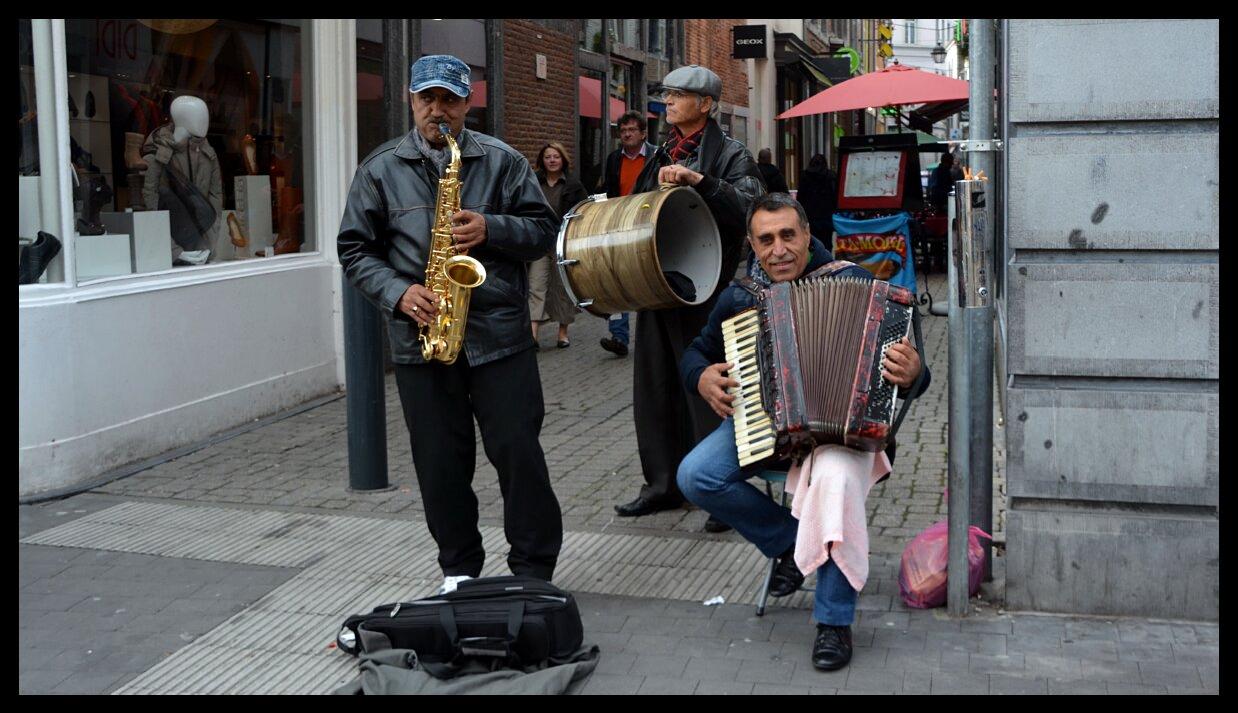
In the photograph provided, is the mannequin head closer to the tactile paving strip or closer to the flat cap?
the tactile paving strip

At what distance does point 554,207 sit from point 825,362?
7.15 m

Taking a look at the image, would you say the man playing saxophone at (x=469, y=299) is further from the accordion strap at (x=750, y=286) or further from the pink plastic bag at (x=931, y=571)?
the pink plastic bag at (x=931, y=571)

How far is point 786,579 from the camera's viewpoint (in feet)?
16.1

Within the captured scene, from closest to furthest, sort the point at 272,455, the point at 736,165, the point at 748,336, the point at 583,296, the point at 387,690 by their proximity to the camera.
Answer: the point at 387,690
the point at 748,336
the point at 583,296
the point at 736,165
the point at 272,455

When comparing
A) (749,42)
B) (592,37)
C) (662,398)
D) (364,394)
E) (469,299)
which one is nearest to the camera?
(469,299)

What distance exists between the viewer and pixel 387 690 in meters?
4.09

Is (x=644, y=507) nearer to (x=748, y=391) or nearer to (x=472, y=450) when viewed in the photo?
(x=472, y=450)

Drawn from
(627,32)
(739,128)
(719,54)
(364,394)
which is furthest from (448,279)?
(739,128)

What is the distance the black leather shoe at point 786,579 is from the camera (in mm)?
4887

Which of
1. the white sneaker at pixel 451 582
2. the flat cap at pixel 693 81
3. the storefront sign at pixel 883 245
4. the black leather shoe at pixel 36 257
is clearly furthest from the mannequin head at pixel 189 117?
the storefront sign at pixel 883 245

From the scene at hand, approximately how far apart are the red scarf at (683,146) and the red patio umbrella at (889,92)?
29.2ft
